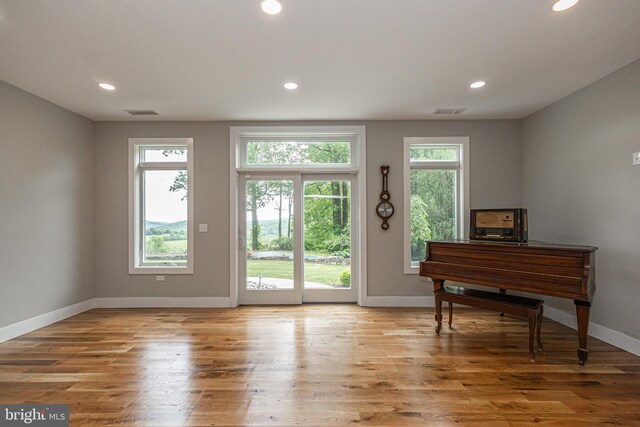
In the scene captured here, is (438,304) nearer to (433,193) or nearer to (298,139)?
(433,193)

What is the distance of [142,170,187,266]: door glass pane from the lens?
460 centimetres

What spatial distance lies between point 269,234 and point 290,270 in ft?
2.07

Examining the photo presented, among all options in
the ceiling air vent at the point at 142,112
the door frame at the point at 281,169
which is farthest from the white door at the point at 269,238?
the ceiling air vent at the point at 142,112

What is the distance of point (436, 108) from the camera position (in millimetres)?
4039

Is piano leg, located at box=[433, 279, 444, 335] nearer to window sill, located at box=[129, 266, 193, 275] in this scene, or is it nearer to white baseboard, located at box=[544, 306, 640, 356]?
white baseboard, located at box=[544, 306, 640, 356]

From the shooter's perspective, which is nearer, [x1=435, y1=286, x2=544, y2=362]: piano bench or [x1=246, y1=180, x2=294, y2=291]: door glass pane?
[x1=435, y1=286, x2=544, y2=362]: piano bench

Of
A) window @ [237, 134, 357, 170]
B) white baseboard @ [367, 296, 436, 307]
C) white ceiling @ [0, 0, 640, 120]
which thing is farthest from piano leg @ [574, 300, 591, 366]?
window @ [237, 134, 357, 170]

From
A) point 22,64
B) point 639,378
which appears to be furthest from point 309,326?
point 22,64

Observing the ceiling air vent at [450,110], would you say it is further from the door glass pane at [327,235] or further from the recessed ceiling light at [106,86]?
the recessed ceiling light at [106,86]

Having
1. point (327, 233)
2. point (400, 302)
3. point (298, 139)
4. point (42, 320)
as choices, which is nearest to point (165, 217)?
point (42, 320)

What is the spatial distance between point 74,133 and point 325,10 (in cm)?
397

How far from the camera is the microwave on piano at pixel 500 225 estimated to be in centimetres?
328

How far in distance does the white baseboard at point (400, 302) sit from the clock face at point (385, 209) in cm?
122

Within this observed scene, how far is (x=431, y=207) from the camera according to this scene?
15.0 feet
